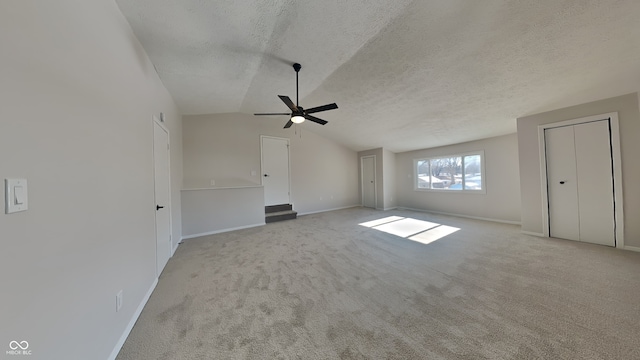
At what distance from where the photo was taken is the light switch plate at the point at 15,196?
29.3 inches

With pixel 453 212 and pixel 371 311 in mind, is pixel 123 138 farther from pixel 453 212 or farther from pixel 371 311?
pixel 453 212

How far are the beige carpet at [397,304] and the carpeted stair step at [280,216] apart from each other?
185 centimetres

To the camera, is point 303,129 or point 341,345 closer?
point 341,345

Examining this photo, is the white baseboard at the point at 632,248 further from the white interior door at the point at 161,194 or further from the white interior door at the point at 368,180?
the white interior door at the point at 161,194

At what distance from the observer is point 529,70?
8.91ft

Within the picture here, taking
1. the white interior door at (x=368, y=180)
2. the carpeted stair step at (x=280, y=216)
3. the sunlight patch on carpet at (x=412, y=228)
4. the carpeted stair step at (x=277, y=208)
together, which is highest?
the white interior door at (x=368, y=180)

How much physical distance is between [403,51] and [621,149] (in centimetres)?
363

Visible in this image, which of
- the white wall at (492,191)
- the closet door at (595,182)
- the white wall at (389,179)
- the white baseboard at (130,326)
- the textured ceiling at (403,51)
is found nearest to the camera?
the white baseboard at (130,326)

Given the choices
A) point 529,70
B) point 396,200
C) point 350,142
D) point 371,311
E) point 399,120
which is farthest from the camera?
point 396,200

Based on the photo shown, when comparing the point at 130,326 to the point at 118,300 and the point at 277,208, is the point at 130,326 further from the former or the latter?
the point at 277,208

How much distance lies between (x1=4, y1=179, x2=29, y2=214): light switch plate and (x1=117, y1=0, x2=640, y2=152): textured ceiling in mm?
1680

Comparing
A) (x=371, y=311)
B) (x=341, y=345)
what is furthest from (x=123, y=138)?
(x=371, y=311)

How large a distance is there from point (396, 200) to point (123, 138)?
712 cm

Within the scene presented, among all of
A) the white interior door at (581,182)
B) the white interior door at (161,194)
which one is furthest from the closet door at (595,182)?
the white interior door at (161,194)
